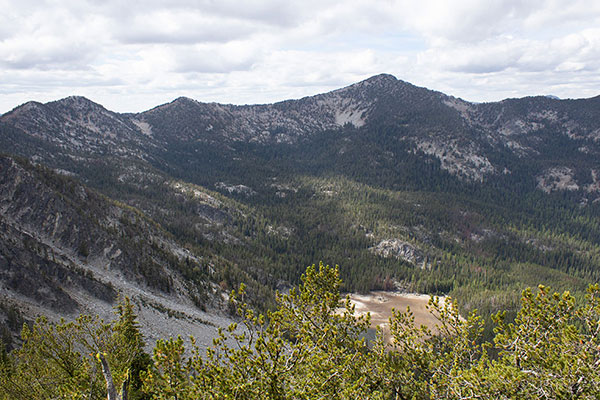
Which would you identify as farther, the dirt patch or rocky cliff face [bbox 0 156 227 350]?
the dirt patch

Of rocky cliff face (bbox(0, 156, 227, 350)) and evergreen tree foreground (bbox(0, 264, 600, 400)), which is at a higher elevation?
evergreen tree foreground (bbox(0, 264, 600, 400))

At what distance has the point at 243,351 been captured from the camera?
44.6 feet

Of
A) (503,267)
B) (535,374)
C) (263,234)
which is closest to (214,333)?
(535,374)

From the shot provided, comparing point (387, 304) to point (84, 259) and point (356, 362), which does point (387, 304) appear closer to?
point (84, 259)

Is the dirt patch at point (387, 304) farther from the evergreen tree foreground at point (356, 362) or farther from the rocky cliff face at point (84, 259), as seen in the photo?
the evergreen tree foreground at point (356, 362)

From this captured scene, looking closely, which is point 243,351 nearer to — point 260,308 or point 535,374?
point 535,374

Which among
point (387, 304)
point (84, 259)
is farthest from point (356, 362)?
point (387, 304)

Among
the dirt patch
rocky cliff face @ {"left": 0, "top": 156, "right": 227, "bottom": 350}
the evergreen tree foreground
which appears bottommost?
the dirt patch

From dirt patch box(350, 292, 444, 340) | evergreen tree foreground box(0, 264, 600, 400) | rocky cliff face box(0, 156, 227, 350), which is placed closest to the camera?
evergreen tree foreground box(0, 264, 600, 400)

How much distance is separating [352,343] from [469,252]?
653 feet

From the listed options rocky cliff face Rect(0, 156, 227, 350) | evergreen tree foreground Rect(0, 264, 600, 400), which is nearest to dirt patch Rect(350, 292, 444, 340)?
rocky cliff face Rect(0, 156, 227, 350)

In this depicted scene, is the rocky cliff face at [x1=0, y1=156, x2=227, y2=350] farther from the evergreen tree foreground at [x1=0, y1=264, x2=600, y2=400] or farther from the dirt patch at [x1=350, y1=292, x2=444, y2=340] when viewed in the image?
the dirt patch at [x1=350, y1=292, x2=444, y2=340]

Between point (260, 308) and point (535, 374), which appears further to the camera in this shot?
point (260, 308)

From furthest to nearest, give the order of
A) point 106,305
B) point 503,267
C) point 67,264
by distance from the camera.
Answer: point 503,267 < point 67,264 < point 106,305
